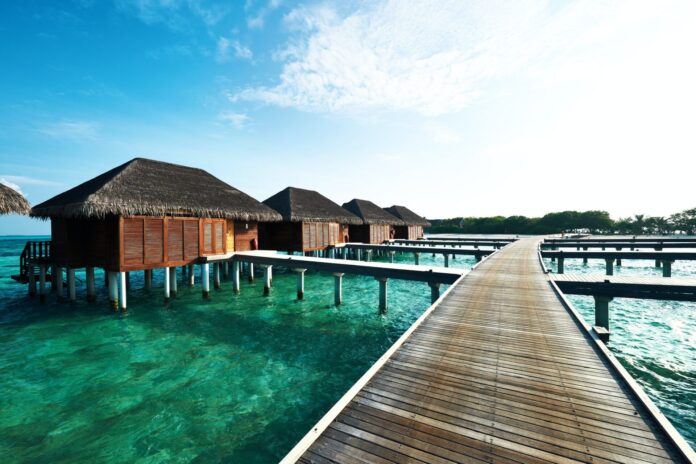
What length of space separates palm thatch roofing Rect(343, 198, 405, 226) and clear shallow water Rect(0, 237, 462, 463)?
51.0 feet

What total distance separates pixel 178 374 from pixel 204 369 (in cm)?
56

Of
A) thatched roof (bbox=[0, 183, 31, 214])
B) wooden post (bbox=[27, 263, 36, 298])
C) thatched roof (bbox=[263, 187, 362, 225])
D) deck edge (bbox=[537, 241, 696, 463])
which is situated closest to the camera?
deck edge (bbox=[537, 241, 696, 463])

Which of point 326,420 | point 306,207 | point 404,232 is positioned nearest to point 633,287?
point 326,420

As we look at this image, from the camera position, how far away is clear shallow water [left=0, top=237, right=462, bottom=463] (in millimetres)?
5066

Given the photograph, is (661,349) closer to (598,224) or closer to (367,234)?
(367,234)

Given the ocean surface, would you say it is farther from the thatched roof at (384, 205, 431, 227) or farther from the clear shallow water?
the thatched roof at (384, 205, 431, 227)

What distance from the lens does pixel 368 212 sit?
29719 mm

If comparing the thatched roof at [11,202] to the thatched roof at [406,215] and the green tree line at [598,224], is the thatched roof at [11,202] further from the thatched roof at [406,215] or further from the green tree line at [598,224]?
the green tree line at [598,224]

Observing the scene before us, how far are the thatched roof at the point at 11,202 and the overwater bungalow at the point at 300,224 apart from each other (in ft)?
37.5

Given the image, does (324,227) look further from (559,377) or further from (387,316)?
(559,377)

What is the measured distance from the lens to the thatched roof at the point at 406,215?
36141 mm

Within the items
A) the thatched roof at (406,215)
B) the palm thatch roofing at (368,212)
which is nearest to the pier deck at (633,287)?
the palm thatch roofing at (368,212)

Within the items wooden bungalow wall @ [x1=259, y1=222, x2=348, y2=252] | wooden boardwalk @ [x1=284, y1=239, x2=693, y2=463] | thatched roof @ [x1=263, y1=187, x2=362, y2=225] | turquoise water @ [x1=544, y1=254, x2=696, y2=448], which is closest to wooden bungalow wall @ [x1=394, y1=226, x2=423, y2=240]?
thatched roof @ [x1=263, y1=187, x2=362, y2=225]

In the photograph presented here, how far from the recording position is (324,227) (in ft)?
74.8
